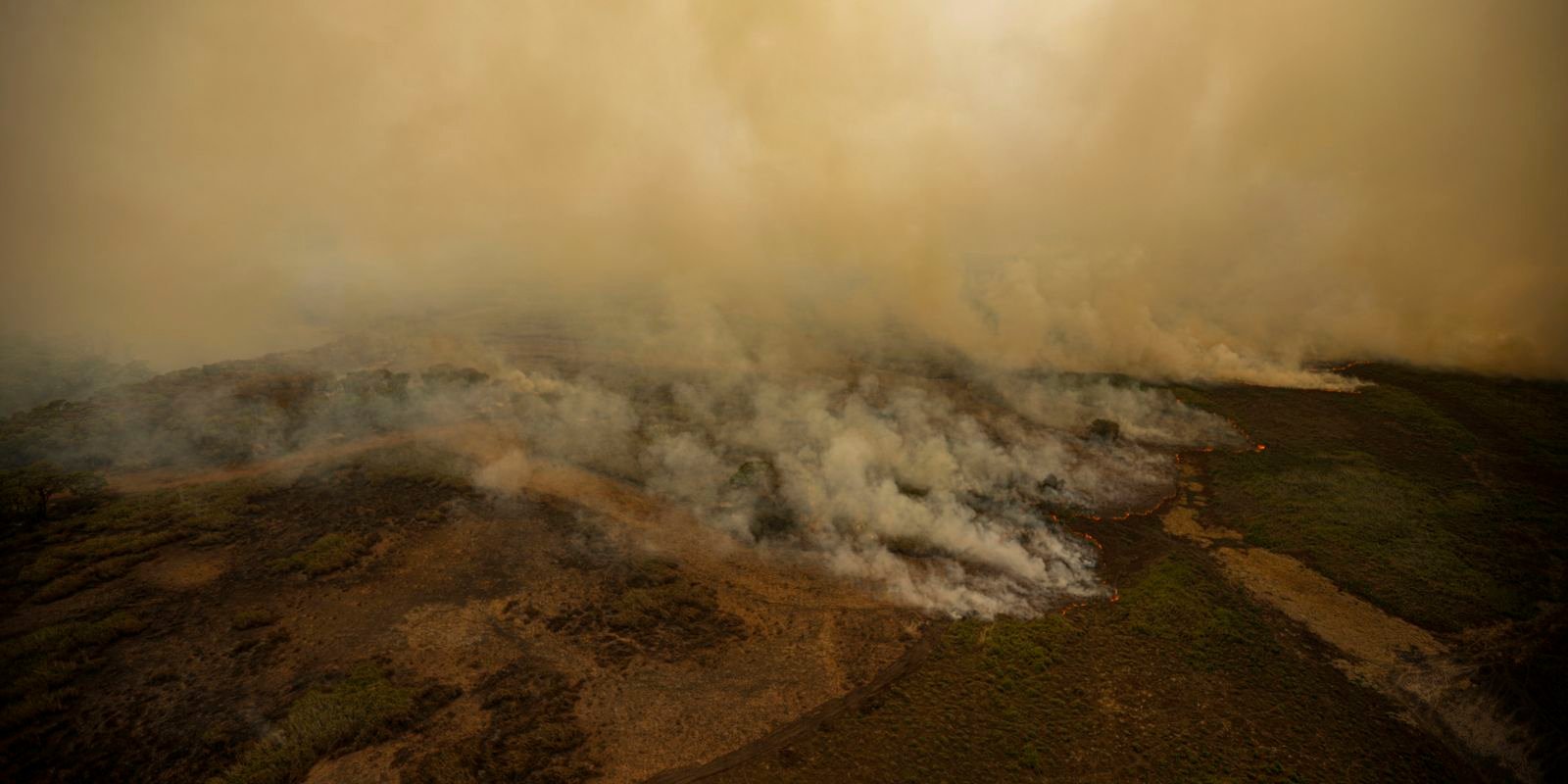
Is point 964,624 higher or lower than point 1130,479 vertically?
lower

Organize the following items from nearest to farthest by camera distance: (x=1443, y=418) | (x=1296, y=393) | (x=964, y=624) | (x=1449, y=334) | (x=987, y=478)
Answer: (x=964, y=624)
(x=987, y=478)
(x=1443, y=418)
(x=1296, y=393)
(x=1449, y=334)

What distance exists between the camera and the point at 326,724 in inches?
682

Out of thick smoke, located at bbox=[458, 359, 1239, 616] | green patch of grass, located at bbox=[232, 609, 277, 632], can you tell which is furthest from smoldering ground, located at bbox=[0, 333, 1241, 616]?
green patch of grass, located at bbox=[232, 609, 277, 632]

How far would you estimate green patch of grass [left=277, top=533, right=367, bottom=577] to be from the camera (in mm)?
23922

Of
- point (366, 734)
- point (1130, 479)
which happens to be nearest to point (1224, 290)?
point (1130, 479)

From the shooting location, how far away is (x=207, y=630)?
20938 mm

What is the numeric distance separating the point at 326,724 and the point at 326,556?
9.33 meters

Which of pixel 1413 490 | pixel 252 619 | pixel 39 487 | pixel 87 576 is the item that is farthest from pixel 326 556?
pixel 1413 490

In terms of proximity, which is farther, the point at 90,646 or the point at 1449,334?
the point at 1449,334

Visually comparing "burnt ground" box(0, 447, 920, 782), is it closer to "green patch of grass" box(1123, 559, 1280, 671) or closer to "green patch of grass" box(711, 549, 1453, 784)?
"green patch of grass" box(711, 549, 1453, 784)

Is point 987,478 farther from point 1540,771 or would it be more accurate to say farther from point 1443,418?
point 1443,418

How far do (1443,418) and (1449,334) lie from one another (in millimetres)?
15269

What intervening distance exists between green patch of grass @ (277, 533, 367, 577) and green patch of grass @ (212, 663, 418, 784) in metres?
6.60

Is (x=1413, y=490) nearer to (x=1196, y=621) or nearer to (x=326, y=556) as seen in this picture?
(x=1196, y=621)
